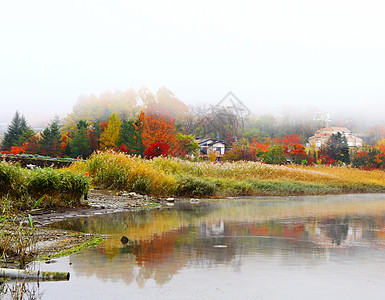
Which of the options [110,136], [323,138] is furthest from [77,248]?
[323,138]

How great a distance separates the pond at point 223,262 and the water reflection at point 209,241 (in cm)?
1

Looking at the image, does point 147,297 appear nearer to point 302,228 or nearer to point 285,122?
point 302,228

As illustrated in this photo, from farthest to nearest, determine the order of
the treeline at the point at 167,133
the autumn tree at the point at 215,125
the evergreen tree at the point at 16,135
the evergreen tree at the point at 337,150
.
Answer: the autumn tree at the point at 215,125 < the evergreen tree at the point at 16,135 < the evergreen tree at the point at 337,150 < the treeline at the point at 167,133

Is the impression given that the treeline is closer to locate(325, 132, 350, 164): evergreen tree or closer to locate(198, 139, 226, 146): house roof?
locate(325, 132, 350, 164): evergreen tree

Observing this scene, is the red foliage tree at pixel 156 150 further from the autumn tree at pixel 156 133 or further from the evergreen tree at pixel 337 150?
the evergreen tree at pixel 337 150

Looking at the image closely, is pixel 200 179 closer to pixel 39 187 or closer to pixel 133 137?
pixel 39 187

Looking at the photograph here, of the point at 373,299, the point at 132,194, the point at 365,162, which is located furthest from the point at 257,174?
the point at 365,162

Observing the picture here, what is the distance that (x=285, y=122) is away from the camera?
96062 millimetres

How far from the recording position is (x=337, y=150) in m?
54.9

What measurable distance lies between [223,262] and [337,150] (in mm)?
51504

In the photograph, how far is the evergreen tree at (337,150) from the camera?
5331 centimetres

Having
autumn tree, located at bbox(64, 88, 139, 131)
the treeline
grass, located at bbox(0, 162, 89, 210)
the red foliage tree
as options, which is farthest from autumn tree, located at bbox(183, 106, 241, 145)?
grass, located at bbox(0, 162, 89, 210)

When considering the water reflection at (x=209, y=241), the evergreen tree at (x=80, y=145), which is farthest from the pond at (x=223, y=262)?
the evergreen tree at (x=80, y=145)

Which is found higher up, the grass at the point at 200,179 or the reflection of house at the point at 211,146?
the reflection of house at the point at 211,146
